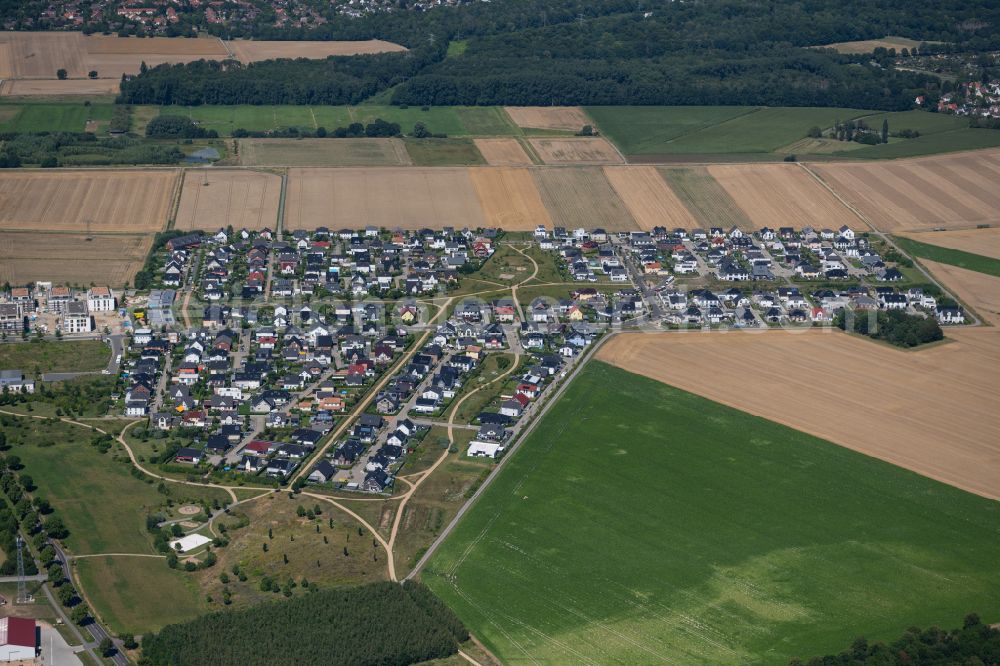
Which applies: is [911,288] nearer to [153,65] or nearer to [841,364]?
[841,364]

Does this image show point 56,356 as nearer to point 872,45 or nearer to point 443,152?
point 443,152

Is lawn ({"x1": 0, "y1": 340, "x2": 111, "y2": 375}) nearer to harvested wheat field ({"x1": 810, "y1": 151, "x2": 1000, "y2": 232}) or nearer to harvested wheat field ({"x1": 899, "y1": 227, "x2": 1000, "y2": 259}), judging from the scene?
harvested wheat field ({"x1": 810, "y1": 151, "x2": 1000, "y2": 232})

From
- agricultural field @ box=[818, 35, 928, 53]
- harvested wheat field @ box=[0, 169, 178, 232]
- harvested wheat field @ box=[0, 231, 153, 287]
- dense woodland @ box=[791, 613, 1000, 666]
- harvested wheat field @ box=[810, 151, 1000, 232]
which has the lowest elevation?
harvested wheat field @ box=[0, 231, 153, 287]

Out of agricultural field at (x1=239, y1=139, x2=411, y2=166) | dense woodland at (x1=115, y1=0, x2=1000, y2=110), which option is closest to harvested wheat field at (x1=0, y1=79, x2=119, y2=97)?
dense woodland at (x1=115, y1=0, x2=1000, y2=110)

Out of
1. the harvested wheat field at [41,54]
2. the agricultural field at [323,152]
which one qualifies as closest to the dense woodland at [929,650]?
the agricultural field at [323,152]

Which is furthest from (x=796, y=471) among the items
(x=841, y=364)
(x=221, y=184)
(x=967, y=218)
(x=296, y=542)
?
(x=221, y=184)

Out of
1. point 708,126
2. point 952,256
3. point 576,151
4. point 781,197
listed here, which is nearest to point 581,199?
point 576,151

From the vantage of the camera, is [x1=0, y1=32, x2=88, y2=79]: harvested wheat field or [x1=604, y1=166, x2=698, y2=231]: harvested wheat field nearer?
[x1=604, y1=166, x2=698, y2=231]: harvested wheat field

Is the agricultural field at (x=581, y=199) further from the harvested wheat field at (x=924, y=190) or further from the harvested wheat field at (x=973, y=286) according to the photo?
the harvested wheat field at (x=973, y=286)
